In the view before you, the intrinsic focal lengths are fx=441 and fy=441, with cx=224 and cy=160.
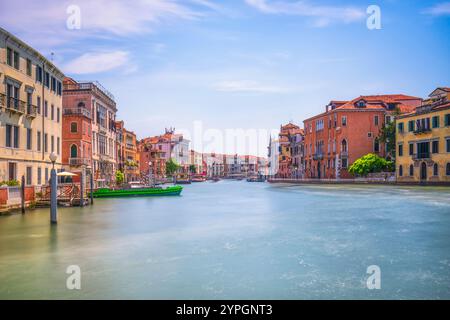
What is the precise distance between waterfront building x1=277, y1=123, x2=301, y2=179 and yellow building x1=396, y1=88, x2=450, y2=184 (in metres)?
44.1

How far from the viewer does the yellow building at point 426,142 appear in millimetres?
44875

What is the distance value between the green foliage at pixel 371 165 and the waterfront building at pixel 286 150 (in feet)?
123

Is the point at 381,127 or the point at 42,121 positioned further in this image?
the point at 381,127

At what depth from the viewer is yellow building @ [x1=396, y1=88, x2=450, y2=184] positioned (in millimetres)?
44875

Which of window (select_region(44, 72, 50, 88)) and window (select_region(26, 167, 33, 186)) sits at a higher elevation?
window (select_region(44, 72, 50, 88))

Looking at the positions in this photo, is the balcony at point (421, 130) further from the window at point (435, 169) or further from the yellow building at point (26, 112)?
the yellow building at point (26, 112)

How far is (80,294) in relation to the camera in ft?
26.5

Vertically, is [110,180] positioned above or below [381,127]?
below

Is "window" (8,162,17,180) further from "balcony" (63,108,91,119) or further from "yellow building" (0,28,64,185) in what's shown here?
"balcony" (63,108,91,119)

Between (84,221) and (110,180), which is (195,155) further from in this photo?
(84,221)

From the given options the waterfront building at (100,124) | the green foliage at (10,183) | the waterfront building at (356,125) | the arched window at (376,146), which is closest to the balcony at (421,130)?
the waterfront building at (356,125)

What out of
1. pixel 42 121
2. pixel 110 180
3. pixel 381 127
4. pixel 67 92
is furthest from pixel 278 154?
pixel 42 121

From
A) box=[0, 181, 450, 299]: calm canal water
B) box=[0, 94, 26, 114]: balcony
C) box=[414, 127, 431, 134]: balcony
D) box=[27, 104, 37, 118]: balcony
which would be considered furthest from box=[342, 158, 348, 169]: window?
box=[0, 94, 26, 114]: balcony
